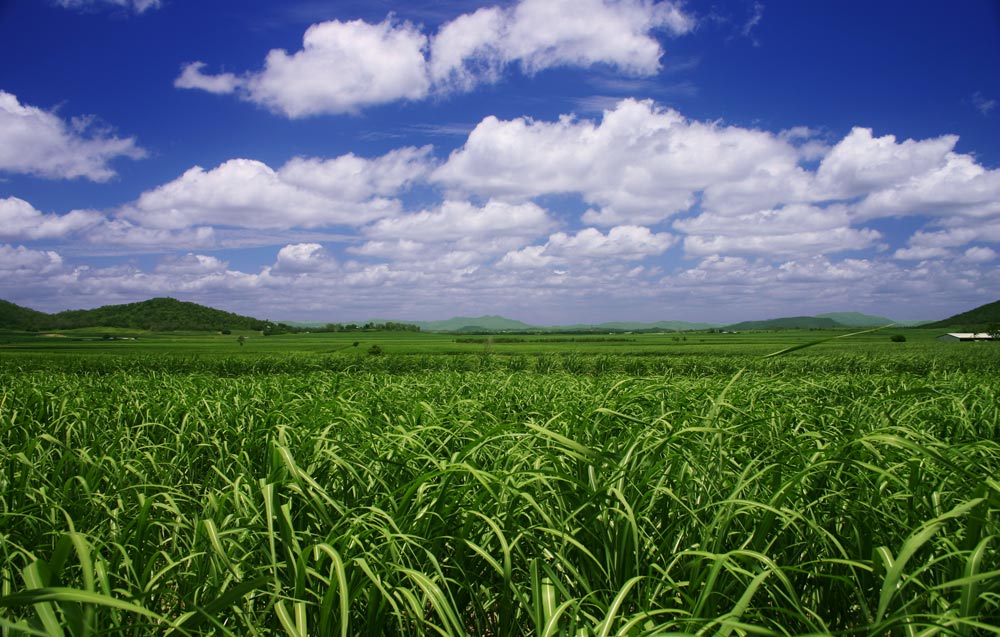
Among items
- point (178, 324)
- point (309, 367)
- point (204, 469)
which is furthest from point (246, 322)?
point (204, 469)

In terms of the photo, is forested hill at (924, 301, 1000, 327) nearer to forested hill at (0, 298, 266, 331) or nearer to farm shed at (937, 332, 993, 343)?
farm shed at (937, 332, 993, 343)

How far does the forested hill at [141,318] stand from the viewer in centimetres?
5387

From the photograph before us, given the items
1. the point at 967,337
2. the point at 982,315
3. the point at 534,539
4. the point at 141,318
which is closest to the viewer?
the point at 534,539

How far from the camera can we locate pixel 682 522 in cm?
249

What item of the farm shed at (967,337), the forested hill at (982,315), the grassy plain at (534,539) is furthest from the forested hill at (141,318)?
the forested hill at (982,315)

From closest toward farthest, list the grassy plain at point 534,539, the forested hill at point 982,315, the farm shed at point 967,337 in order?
the grassy plain at point 534,539 → the farm shed at point 967,337 → the forested hill at point 982,315

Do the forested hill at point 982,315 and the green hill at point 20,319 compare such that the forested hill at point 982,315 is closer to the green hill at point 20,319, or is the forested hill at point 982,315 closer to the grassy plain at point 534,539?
the grassy plain at point 534,539

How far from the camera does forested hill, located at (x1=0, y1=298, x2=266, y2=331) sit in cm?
5387

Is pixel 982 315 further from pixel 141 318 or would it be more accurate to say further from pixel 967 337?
pixel 141 318

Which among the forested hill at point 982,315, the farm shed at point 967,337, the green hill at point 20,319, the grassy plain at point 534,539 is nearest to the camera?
the grassy plain at point 534,539

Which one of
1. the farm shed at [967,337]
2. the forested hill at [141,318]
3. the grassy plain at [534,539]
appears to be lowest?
the farm shed at [967,337]

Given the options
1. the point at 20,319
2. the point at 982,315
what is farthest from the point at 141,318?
the point at 982,315

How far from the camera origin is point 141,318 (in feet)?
208

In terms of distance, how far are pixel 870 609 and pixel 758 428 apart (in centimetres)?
201
